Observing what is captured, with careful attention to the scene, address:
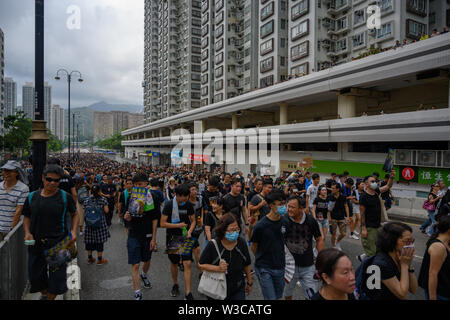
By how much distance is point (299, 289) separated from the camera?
4.98 metres

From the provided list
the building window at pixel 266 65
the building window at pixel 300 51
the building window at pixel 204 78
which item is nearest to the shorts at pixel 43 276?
the building window at pixel 300 51

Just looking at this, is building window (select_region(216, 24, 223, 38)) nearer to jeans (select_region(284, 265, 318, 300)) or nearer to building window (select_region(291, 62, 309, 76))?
building window (select_region(291, 62, 309, 76))

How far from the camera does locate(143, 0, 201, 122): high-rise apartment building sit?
61250 mm

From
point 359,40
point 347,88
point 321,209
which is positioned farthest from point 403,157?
point 359,40

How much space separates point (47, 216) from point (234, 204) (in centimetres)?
284

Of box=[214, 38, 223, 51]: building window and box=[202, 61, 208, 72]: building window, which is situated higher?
box=[214, 38, 223, 51]: building window

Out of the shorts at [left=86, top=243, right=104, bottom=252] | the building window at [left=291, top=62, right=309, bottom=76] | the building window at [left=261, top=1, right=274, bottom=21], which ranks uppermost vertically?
the building window at [left=261, top=1, right=274, bottom=21]

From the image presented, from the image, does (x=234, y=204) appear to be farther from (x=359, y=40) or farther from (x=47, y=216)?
(x=359, y=40)

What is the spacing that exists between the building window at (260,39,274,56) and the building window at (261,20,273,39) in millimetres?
922

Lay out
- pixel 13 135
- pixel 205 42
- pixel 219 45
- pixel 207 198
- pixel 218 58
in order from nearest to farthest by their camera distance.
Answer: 1. pixel 207 198
2. pixel 13 135
3. pixel 219 45
4. pixel 218 58
5. pixel 205 42

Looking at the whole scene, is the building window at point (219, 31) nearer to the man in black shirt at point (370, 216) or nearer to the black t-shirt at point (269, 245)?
the man in black shirt at point (370, 216)

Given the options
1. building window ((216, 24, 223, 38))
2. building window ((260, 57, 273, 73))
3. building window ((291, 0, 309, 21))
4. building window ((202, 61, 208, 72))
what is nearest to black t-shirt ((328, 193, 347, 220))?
building window ((291, 0, 309, 21))

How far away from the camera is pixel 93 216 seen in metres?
6.07
